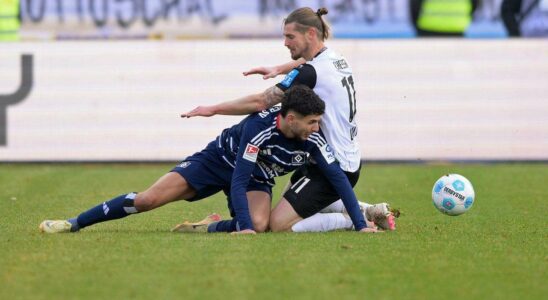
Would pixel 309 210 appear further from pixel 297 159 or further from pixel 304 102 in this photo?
pixel 304 102

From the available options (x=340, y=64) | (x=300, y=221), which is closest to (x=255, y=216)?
(x=300, y=221)

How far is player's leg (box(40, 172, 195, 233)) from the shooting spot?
27.8ft

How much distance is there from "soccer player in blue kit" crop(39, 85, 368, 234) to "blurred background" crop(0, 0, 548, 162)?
330 inches

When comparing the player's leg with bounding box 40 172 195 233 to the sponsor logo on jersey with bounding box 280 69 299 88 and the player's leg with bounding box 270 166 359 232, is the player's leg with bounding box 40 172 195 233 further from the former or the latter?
the sponsor logo on jersey with bounding box 280 69 299 88

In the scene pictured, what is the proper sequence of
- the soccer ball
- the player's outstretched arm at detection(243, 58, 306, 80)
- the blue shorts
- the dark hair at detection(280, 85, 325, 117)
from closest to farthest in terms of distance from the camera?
the dark hair at detection(280, 85, 325, 117) → the blue shorts → the player's outstretched arm at detection(243, 58, 306, 80) → the soccer ball

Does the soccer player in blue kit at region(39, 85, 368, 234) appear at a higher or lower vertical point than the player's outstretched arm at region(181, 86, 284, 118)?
lower

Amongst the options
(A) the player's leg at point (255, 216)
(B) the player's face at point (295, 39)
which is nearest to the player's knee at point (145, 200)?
(A) the player's leg at point (255, 216)

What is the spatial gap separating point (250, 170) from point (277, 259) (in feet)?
4.43

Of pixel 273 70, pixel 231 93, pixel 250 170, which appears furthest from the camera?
pixel 231 93

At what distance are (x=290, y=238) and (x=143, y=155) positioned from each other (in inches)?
370

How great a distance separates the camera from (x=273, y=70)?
9.05m

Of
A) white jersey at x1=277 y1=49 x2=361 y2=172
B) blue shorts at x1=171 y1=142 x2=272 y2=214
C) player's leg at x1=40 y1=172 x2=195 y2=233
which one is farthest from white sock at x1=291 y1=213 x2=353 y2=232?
player's leg at x1=40 y1=172 x2=195 y2=233

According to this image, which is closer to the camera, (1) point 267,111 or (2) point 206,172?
(1) point 267,111

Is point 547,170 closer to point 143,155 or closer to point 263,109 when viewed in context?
point 143,155
